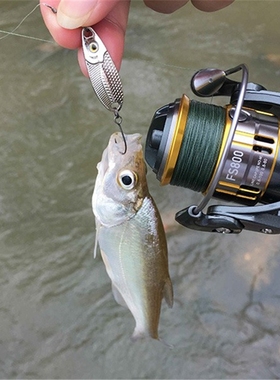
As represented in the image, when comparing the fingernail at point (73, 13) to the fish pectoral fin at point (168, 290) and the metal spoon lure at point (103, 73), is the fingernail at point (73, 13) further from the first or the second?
the fish pectoral fin at point (168, 290)

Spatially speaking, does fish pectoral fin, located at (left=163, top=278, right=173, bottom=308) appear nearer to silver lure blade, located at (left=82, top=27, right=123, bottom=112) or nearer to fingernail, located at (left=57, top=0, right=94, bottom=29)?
silver lure blade, located at (left=82, top=27, right=123, bottom=112)

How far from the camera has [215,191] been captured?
936 millimetres

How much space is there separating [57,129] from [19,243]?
525 millimetres

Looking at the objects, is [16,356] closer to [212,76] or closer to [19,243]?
[19,243]

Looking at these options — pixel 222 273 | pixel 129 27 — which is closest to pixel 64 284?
pixel 222 273

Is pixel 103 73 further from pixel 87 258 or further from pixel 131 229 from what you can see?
pixel 87 258

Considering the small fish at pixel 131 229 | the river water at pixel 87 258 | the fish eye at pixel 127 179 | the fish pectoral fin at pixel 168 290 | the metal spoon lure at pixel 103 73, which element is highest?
the metal spoon lure at pixel 103 73

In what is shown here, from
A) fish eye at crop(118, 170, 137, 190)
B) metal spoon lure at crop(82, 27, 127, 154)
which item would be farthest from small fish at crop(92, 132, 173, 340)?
metal spoon lure at crop(82, 27, 127, 154)

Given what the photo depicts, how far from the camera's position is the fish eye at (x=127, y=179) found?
975 mm

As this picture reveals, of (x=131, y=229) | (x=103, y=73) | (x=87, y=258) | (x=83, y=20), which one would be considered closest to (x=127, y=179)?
(x=131, y=229)

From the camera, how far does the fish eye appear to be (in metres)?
0.98

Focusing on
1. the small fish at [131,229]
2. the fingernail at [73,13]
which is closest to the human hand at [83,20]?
the fingernail at [73,13]

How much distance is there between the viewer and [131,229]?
40.3 inches

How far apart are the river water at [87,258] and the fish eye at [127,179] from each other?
88 centimetres
